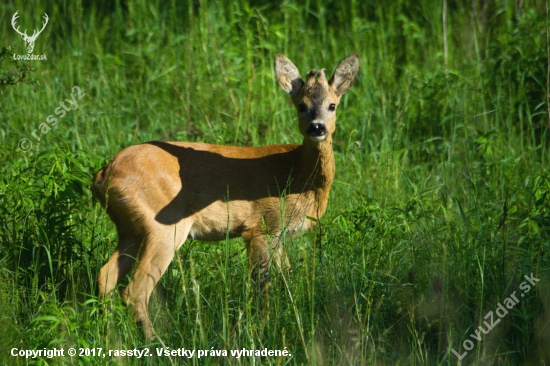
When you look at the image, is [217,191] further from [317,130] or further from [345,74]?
[345,74]

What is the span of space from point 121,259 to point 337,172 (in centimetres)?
206

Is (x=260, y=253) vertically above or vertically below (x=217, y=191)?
below

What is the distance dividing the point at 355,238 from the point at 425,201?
0.89m

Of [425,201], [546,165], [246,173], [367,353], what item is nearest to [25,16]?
[246,173]

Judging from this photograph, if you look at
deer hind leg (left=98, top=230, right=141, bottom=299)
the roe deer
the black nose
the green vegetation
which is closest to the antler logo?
the green vegetation

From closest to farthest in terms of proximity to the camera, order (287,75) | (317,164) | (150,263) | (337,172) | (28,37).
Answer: (150,263) → (317,164) → (287,75) → (337,172) → (28,37)

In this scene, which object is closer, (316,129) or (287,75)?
(316,129)

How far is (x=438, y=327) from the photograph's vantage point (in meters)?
4.01

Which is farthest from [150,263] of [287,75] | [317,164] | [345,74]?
[345,74]

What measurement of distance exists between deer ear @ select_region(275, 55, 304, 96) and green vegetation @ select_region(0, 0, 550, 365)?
2.81ft

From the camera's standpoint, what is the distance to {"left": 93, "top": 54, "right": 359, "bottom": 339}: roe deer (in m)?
4.60

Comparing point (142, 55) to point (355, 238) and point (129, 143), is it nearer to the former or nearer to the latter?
point (129, 143)

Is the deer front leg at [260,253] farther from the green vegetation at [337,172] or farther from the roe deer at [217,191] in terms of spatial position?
the green vegetation at [337,172]

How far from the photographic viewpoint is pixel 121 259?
468cm
